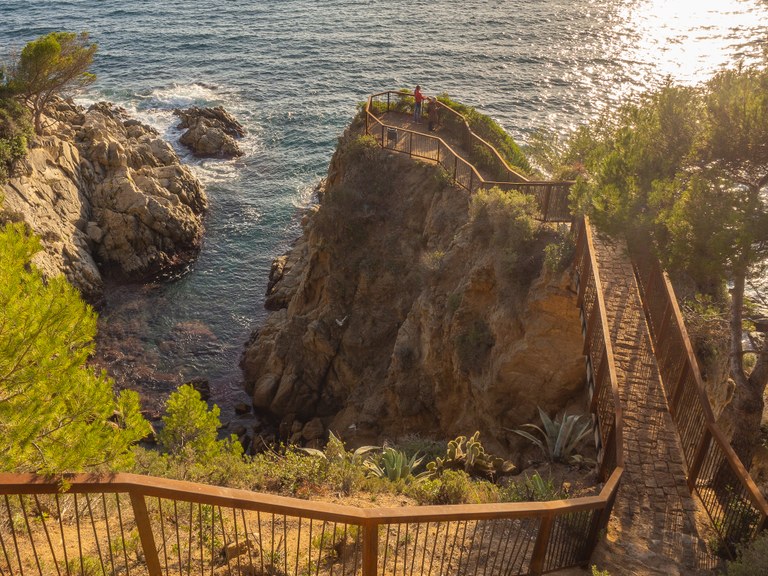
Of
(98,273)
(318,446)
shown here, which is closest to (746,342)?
(318,446)

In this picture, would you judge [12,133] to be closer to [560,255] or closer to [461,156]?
[461,156]

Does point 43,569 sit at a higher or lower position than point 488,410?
higher

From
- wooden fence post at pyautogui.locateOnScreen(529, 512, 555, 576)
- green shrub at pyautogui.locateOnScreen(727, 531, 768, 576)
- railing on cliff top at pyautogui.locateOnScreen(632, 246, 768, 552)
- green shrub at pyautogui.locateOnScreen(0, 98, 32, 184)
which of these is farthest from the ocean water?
green shrub at pyautogui.locateOnScreen(727, 531, 768, 576)

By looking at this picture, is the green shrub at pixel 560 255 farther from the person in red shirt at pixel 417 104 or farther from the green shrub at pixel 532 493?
the person in red shirt at pixel 417 104

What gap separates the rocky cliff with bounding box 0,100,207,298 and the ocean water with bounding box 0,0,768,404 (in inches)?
62.8

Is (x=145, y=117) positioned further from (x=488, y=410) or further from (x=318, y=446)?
(x=488, y=410)

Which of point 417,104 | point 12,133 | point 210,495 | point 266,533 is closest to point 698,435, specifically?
point 266,533

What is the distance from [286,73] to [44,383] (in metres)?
53.2

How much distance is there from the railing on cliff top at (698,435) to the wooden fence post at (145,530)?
7.51 metres

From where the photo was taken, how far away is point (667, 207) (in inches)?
428

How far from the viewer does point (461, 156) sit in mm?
23484

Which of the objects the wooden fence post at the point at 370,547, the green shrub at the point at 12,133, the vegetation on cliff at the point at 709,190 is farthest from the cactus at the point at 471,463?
the green shrub at the point at 12,133

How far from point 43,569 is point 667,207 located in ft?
35.6

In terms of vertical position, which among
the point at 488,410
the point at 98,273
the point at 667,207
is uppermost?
the point at 667,207
